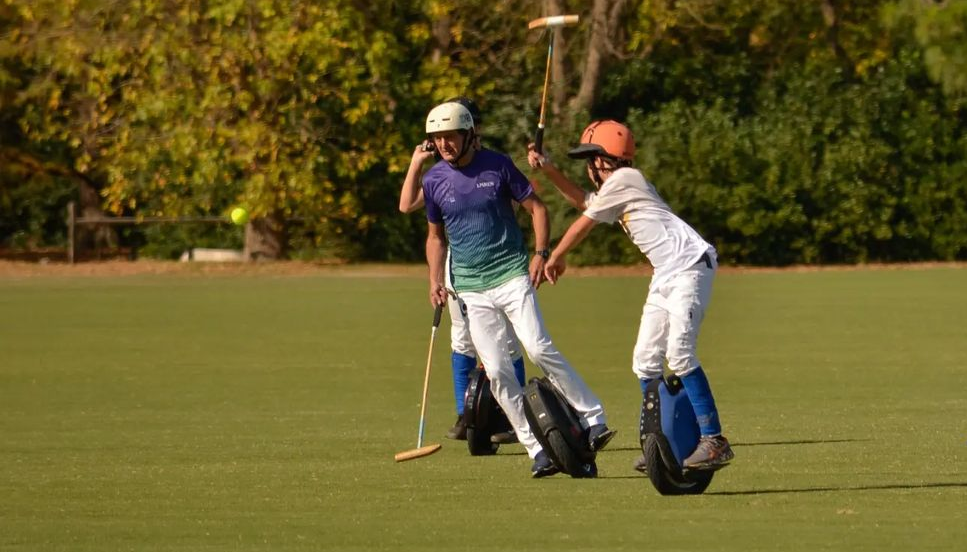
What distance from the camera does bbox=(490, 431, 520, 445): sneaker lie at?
11484 mm

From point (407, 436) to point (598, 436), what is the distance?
8.37ft

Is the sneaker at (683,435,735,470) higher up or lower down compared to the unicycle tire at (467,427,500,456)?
higher up

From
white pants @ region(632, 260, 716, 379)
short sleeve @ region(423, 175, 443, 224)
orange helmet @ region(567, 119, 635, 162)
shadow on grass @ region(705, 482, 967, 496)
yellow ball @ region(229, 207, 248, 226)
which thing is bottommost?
yellow ball @ region(229, 207, 248, 226)

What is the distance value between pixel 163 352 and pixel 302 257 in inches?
724

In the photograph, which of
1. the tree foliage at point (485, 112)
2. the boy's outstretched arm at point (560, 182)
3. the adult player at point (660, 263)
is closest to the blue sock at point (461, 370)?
the boy's outstretched arm at point (560, 182)

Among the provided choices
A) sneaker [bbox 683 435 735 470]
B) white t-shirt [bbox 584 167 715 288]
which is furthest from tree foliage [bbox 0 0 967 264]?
sneaker [bbox 683 435 735 470]

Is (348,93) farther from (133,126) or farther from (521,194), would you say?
(521,194)

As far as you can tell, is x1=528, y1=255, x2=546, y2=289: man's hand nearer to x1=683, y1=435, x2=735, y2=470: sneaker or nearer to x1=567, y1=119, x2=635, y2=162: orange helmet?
x1=567, y1=119, x2=635, y2=162: orange helmet

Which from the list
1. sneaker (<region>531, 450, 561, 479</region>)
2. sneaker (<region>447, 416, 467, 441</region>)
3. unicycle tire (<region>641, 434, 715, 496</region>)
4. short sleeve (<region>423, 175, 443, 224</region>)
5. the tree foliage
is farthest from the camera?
the tree foliage

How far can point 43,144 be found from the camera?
40.7 metres

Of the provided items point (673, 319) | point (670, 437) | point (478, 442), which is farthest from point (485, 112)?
point (670, 437)

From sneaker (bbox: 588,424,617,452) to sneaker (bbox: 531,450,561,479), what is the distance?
0.78ft

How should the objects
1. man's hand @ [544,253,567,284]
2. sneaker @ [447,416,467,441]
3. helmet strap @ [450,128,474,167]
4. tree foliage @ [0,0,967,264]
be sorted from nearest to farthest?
man's hand @ [544,253,567,284], helmet strap @ [450,128,474,167], sneaker @ [447,416,467,441], tree foliage @ [0,0,967,264]

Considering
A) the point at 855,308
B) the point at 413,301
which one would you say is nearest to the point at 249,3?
the point at 413,301
